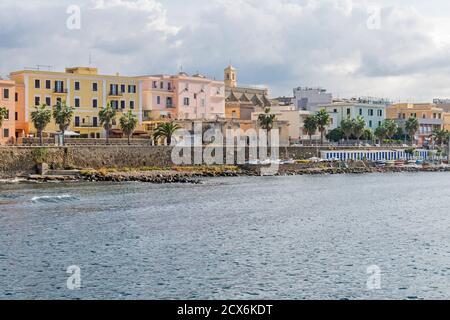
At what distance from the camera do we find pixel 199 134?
320 ft

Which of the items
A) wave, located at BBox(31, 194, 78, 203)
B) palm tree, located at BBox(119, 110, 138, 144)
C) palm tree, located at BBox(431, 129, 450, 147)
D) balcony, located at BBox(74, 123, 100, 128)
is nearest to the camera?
wave, located at BBox(31, 194, 78, 203)

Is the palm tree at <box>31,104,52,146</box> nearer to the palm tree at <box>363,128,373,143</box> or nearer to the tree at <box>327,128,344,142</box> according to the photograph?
the tree at <box>327,128,344,142</box>

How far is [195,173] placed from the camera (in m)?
87.2

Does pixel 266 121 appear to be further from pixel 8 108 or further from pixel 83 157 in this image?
pixel 8 108

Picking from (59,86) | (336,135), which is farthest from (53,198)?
(336,135)

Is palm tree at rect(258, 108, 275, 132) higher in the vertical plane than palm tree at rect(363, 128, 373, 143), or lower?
higher

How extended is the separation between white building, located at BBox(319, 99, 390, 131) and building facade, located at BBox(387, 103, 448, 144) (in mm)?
4492

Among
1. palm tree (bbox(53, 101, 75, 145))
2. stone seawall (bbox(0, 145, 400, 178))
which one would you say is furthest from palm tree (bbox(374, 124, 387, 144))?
palm tree (bbox(53, 101, 75, 145))

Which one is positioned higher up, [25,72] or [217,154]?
[25,72]

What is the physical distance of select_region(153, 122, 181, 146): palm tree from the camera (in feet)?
300
